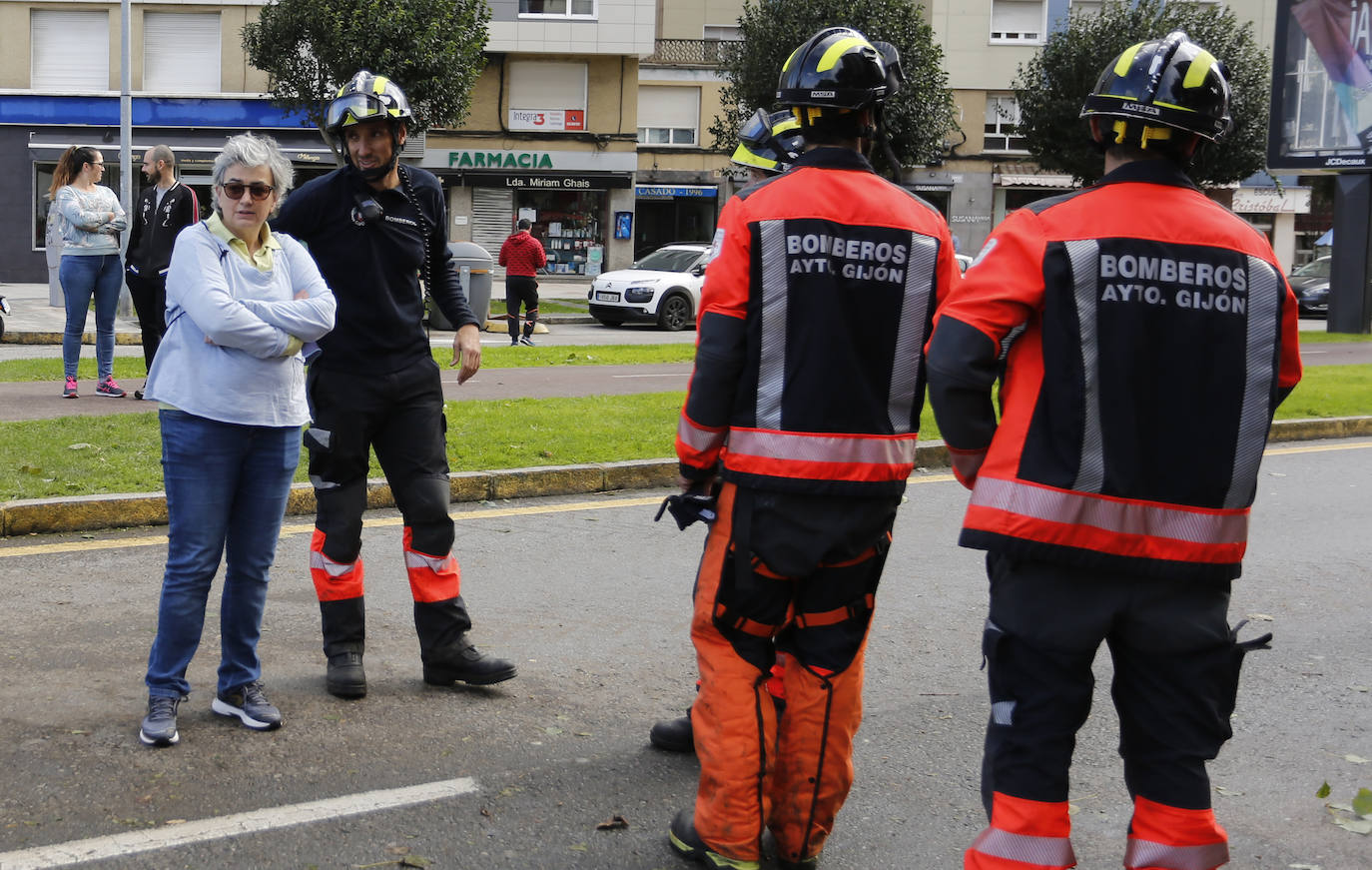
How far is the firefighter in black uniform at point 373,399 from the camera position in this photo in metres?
4.62

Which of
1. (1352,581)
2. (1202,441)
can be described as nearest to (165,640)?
(1202,441)

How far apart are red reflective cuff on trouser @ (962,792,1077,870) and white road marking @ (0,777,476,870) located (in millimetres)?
1675

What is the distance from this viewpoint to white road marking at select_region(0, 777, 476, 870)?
3.35m

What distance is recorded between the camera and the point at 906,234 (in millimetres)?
3354

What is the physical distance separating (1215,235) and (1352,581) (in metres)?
4.77

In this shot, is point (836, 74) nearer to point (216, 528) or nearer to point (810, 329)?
point (810, 329)

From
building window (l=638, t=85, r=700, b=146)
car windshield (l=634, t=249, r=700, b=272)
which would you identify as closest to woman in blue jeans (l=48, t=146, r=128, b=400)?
car windshield (l=634, t=249, r=700, b=272)

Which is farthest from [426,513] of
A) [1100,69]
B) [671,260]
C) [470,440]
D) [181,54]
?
[1100,69]

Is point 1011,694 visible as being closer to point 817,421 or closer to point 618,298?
point 817,421

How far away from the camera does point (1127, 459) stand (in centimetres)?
272

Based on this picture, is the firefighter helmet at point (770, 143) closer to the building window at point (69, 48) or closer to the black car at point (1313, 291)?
the black car at point (1313, 291)

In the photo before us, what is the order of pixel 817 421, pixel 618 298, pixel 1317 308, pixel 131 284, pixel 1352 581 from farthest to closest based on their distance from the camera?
pixel 1317 308 → pixel 618 298 → pixel 131 284 → pixel 1352 581 → pixel 817 421

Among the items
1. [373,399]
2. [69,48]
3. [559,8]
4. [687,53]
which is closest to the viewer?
[373,399]

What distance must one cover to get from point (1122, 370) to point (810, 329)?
0.81 metres
